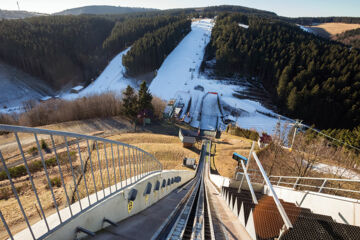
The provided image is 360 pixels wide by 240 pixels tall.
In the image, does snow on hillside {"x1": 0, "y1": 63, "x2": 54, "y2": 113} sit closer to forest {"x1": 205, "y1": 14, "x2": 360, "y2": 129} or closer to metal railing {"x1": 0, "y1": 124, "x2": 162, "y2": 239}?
metal railing {"x1": 0, "y1": 124, "x2": 162, "y2": 239}

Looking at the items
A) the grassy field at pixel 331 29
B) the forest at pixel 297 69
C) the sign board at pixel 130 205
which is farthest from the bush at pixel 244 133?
the grassy field at pixel 331 29

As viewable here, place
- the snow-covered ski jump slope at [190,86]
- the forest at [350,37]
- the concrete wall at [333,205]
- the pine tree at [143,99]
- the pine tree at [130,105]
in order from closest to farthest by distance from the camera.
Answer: the concrete wall at [333,205] < the pine tree at [143,99] < the pine tree at [130,105] < the snow-covered ski jump slope at [190,86] < the forest at [350,37]

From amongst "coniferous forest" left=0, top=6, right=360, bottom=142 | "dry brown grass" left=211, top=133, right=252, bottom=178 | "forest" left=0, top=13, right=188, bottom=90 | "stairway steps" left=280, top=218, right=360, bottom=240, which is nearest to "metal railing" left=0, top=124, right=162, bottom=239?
"stairway steps" left=280, top=218, right=360, bottom=240

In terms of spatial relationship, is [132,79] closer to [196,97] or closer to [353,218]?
[196,97]

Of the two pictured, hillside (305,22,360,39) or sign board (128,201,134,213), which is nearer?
sign board (128,201,134,213)

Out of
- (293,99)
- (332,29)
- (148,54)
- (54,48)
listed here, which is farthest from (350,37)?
(54,48)

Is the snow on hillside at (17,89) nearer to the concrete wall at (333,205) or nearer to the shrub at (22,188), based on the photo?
the shrub at (22,188)

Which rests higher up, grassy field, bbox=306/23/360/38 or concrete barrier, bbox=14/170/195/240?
grassy field, bbox=306/23/360/38

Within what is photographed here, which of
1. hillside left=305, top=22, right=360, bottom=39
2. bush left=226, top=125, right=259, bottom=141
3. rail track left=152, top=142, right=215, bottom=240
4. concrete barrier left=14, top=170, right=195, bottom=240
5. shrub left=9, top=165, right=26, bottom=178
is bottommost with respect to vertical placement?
bush left=226, top=125, right=259, bottom=141
